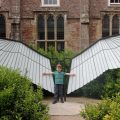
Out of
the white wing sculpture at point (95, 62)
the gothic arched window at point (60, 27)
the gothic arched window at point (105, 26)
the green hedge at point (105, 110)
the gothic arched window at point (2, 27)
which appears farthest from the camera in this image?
the gothic arched window at point (105, 26)

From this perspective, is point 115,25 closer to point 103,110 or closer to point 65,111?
point 65,111

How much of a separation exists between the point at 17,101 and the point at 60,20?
48.2ft

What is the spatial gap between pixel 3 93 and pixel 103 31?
1530cm

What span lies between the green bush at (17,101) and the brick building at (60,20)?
13453 mm

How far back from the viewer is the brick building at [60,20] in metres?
23.2

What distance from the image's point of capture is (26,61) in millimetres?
16484

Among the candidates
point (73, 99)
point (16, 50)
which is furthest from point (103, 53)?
point (16, 50)

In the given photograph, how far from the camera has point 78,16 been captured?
23359mm

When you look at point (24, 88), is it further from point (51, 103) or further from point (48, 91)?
point (48, 91)

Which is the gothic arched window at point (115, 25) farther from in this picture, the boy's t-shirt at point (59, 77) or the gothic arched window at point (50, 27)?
the boy's t-shirt at point (59, 77)

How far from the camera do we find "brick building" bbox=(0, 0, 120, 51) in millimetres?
23250

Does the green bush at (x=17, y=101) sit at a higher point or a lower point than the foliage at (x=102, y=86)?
higher

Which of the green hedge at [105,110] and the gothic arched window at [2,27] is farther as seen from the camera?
the gothic arched window at [2,27]

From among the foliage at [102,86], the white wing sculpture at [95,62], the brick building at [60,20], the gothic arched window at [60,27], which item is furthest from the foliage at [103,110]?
the gothic arched window at [60,27]
